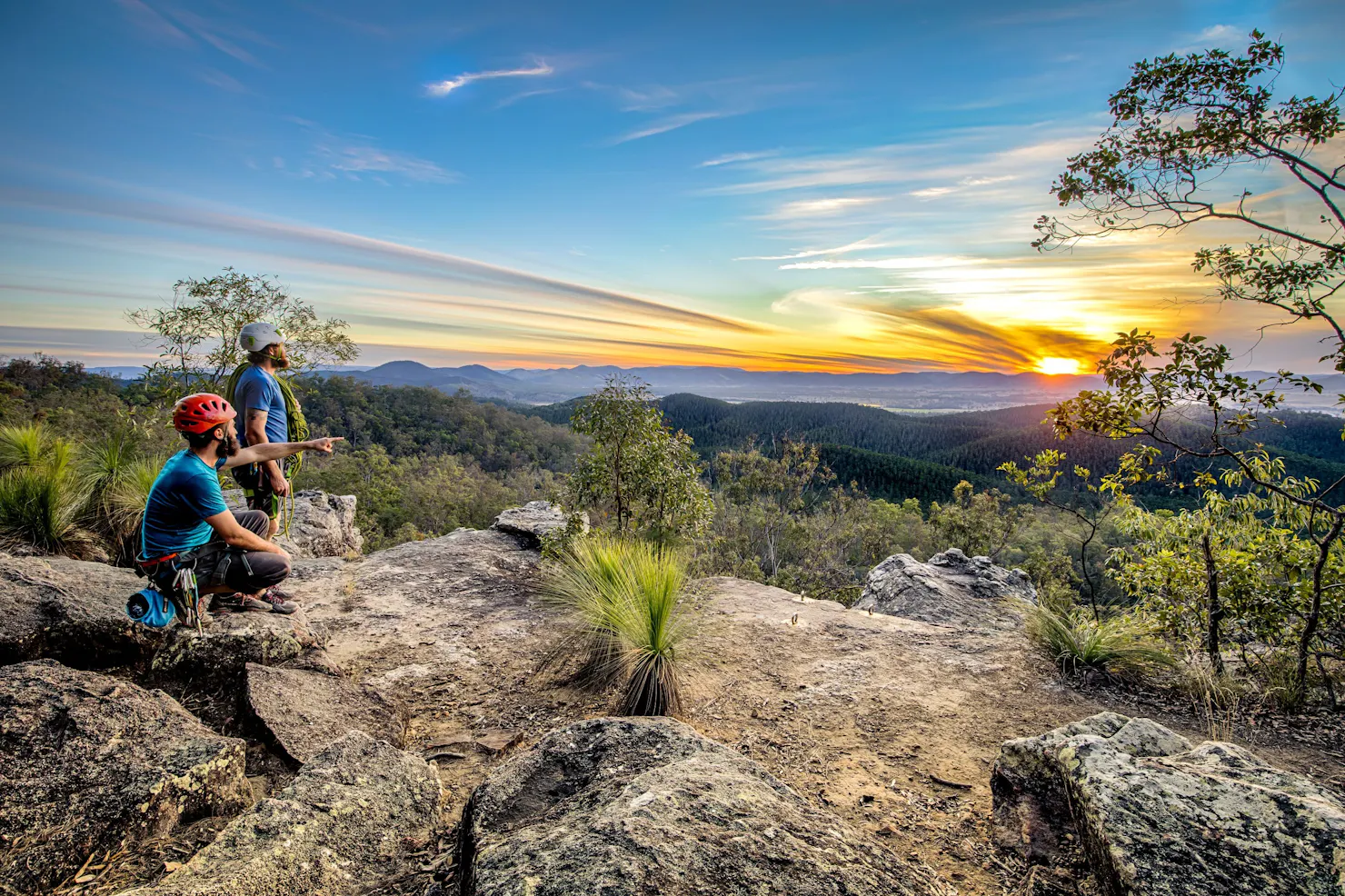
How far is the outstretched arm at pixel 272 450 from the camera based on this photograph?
409 cm

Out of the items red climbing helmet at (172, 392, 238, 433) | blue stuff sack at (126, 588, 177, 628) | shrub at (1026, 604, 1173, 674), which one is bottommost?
shrub at (1026, 604, 1173, 674)

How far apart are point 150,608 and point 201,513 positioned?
0.64 metres

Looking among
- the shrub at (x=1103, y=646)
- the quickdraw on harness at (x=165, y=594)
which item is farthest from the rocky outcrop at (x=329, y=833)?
the shrub at (x=1103, y=646)

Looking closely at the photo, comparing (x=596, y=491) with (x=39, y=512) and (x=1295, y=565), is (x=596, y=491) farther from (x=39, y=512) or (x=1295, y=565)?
(x=1295, y=565)

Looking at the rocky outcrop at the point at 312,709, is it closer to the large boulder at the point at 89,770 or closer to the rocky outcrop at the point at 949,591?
the large boulder at the point at 89,770

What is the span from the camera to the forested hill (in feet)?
267

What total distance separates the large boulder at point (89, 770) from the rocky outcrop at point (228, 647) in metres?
0.76

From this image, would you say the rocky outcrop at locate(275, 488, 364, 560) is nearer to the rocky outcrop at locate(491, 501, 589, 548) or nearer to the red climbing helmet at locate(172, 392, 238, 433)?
the rocky outcrop at locate(491, 501, 589, 548)

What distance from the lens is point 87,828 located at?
2.31 m

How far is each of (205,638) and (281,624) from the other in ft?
1.66

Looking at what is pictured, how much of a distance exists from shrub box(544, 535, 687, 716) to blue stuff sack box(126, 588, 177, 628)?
2774mm

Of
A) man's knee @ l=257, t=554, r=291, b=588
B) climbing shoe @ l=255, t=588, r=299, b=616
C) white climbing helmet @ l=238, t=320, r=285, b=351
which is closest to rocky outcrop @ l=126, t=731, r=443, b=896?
man's knee @ l=257, t=554, r=291, b=588

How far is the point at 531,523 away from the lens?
10.3 meters

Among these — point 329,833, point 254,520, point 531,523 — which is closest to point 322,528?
point 531,523
